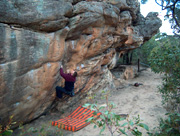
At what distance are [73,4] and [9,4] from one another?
2.44 metres

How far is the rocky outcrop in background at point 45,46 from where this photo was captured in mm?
4309

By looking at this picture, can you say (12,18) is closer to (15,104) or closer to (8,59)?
(8,59)

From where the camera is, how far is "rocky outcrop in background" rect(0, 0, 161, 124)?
14.1 ft

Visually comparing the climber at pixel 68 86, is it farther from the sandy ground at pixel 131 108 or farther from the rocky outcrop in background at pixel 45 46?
the sandy ground at pixel 131 108

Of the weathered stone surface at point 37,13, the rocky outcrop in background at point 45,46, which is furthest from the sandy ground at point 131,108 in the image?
the weathered stone surface at point 37,13

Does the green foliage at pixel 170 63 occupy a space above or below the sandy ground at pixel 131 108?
above

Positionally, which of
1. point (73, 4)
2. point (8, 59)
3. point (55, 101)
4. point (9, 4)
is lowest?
point (55, 101)

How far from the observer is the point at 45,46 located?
16.6 feet

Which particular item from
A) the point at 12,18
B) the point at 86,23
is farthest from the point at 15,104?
the point at 86,23

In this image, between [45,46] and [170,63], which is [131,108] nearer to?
[170,63]

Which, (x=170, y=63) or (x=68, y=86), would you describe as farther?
(x=68, y=86)

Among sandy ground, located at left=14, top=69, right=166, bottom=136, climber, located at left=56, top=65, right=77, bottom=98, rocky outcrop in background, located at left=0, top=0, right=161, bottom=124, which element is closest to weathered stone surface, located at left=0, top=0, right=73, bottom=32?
rocky outcrop in background, located at left=0, top=0, right=161, bottom=124

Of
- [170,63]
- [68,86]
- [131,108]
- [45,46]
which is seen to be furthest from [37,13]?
[131,108]

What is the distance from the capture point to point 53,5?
4.96m
